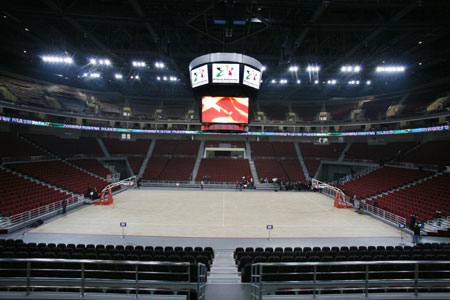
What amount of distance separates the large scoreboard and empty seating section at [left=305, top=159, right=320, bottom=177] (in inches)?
925

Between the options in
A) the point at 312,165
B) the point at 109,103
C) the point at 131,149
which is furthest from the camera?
the point at 109,103

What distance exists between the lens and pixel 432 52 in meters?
20.5

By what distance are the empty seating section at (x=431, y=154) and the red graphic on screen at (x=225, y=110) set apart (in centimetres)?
2142

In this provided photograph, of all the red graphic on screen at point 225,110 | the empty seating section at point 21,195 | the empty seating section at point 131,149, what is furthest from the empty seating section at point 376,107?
the empty seating section at point 21,195

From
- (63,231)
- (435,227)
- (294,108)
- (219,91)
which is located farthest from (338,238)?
(294,108)

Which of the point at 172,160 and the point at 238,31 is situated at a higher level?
the point at 238,31

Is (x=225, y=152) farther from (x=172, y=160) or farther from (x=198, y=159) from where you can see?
(x=172, y=160)

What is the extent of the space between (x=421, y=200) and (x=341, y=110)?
2557 cm

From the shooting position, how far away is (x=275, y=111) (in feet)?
137

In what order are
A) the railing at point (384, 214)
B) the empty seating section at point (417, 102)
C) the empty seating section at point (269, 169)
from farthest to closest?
1. the empty seating section at point (269, 169)
2. the empty seating section at point (417, 102)
3. the railing at point (384, 214)

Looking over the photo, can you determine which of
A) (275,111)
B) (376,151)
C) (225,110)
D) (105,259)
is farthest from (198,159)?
(105,259)

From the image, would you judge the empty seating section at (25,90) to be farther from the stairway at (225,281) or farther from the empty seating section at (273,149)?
the empty seating section at (273,149)

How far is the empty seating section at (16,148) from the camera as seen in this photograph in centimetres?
2059

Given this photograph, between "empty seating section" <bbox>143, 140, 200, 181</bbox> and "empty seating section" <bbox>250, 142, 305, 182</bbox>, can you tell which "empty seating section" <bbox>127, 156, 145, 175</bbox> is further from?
"empty seating section" <bbox>250, 142, 305, 182</bbox>
